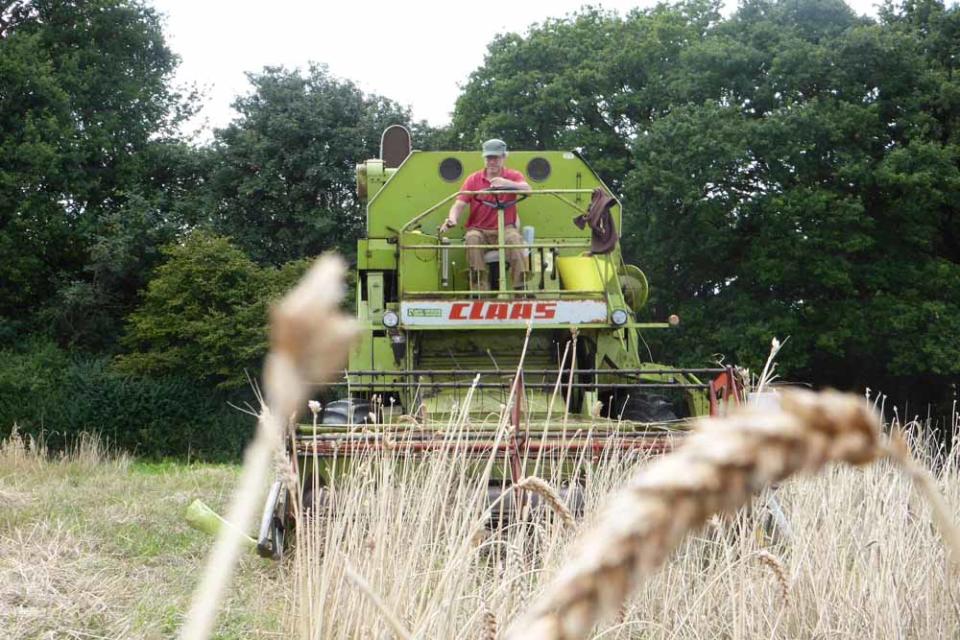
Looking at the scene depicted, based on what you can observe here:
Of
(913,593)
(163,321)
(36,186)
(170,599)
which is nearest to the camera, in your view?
(913,593)

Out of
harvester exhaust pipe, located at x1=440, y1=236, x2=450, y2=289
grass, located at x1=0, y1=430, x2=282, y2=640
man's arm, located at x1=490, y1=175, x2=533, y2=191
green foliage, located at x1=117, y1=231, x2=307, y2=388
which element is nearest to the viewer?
grass, located at x1=0, y1=430, x2=282, y2=640

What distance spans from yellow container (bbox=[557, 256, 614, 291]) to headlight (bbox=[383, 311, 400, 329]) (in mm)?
1395

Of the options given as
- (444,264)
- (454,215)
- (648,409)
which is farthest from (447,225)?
(648,409)

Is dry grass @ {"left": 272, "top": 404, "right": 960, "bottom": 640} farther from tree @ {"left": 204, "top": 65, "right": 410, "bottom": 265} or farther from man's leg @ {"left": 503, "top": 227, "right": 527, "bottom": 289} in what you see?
tree @ {"left": 204, "top": 65, "right": 410, "bottom": 265}

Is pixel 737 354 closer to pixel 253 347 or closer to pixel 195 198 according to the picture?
pixel 253 347

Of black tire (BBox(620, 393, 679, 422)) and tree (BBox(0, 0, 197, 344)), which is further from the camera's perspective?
tree (BBox(0, 0, 197, 344))

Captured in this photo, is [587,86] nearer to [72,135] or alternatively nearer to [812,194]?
[812,194]

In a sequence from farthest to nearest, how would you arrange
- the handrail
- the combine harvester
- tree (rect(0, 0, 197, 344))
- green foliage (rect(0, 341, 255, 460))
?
tree (rect(0, 0, 197, 344)) < green foliage (rect(0, 341, 255, 460)) < the handrail < the combine harvester

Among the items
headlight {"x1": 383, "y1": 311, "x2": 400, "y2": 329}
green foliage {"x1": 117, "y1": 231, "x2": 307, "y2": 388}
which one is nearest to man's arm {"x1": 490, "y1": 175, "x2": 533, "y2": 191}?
headlight {"x1": 383, "y1": 311, "x2": 400, "y2": 329}

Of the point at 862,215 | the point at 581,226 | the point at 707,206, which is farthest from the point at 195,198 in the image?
the point at 581,226

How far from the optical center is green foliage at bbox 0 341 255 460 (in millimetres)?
19656

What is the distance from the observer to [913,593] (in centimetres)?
305

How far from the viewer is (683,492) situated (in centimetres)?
32

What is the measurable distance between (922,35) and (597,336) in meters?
16.6
